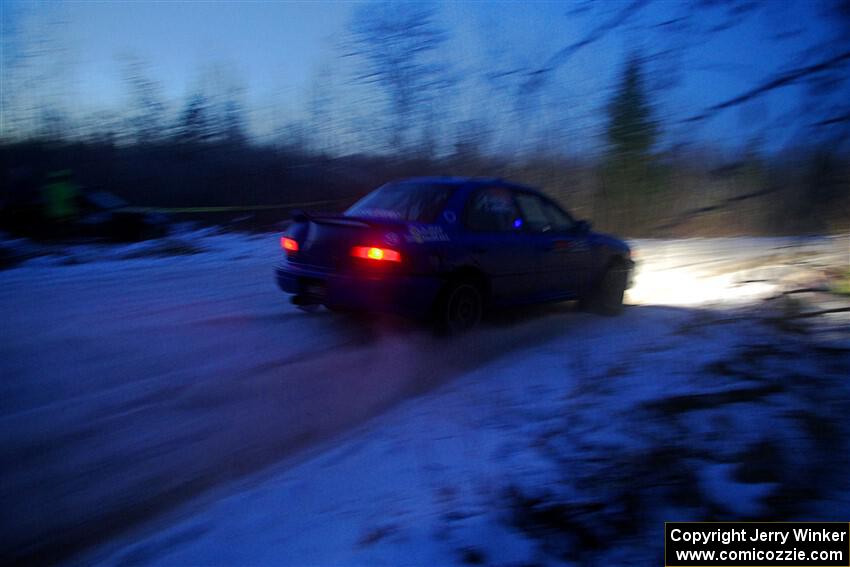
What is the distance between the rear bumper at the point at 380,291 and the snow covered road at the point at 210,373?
1.27ft

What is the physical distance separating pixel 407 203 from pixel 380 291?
3.45ft

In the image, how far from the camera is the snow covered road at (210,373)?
3654 mm

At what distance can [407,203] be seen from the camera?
→ 6844 millimetres

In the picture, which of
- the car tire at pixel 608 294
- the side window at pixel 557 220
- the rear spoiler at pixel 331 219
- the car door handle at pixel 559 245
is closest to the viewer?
the rear spoiler at pixel 331 219

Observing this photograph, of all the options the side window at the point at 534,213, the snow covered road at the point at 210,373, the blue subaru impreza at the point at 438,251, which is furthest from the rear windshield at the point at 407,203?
the snow covered road at the point at 210,373

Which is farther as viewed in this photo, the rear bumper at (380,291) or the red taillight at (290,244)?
the red taillight at (290,244)

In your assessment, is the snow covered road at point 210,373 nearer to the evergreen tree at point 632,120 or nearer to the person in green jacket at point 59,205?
the evergreen tree at point 632,120

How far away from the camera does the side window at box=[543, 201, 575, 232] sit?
7.36 m

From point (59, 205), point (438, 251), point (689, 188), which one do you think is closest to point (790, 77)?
point (689, 188)

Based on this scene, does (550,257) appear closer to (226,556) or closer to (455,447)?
(455,447)

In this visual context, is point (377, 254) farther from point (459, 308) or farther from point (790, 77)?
point (790, 77)

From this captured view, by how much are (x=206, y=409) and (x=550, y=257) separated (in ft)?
13.4

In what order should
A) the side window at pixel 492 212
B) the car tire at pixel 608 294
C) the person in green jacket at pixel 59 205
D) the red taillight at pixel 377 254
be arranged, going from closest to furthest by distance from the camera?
the red taillight at pixel 377 254 < the side window at pixel 492 212 < the car tire at pixel 608 294 < the person in green jacket at pixel 59 205

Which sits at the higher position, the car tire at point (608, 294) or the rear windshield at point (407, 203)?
the rear windshield at point (407, 203)
